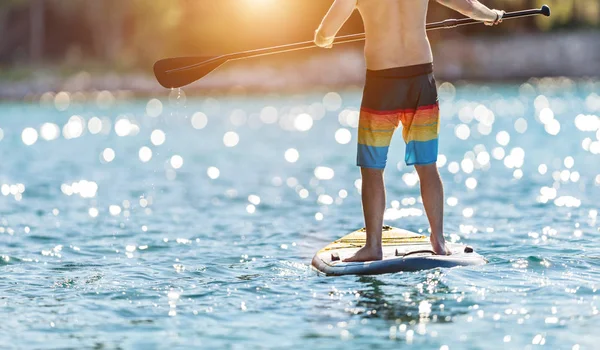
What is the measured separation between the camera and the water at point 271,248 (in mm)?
7102

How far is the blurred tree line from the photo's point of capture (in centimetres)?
5966

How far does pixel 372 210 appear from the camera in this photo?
8492 mm

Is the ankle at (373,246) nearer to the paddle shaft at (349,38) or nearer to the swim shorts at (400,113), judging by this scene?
the swim shorts at (400,113)

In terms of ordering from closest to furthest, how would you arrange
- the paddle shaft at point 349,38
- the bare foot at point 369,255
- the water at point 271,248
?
the water at point 271,248
the bare foot at point 369,255
the paddle shaft at point 349,38

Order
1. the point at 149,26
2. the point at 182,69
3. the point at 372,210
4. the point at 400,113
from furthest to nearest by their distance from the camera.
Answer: the point at 149,26
the point at 182,69
the point at 372,210
the point at 400,113

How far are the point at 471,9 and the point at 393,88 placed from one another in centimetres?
85

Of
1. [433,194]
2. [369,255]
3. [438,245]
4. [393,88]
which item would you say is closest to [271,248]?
[369,255]

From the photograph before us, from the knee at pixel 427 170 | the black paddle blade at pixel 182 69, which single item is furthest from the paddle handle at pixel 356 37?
the knee at pixel 427 170

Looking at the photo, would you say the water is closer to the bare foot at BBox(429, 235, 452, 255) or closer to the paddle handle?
the bare foot at BBox(429, 235, 452, 255)

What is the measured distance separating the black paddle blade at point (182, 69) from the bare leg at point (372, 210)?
6.59 ft

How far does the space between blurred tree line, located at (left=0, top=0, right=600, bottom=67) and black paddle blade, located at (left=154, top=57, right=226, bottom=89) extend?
48905 mm

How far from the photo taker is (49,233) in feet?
39.1

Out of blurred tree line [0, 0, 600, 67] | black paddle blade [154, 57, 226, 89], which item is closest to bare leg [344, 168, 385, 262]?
black paddle blade [154, 57, 226, 89]

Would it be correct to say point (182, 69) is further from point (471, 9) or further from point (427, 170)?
point (471, 9)
